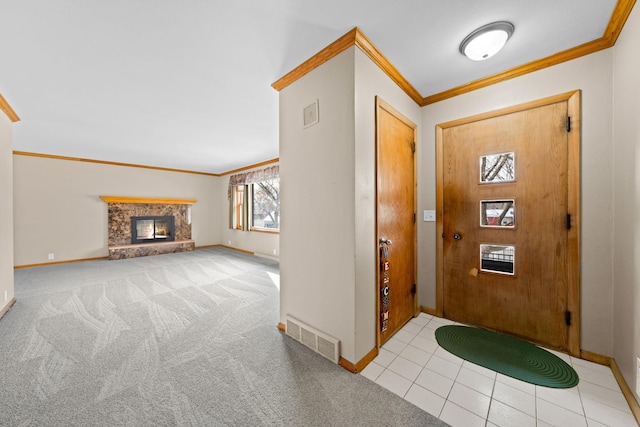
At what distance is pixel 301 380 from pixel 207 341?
984 millimetres

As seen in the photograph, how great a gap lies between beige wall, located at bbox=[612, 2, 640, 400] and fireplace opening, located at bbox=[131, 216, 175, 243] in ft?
25.2

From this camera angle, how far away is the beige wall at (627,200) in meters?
Result: 1.34

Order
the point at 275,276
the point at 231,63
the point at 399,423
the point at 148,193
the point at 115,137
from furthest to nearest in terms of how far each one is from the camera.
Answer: the point at 148,193 < the point at 275,276 < the point at 115,137 < the point at 231,63 < the point at 399,423

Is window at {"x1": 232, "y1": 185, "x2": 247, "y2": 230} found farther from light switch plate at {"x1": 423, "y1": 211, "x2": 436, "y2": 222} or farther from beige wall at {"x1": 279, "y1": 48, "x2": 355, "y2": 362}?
light switch plate at {"x1": 423, "y1": 211, "x2": 436, "y2": 222}

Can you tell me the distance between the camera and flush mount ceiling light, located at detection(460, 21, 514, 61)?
1538 millimetres

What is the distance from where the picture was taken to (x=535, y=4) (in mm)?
1381

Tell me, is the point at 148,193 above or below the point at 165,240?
above

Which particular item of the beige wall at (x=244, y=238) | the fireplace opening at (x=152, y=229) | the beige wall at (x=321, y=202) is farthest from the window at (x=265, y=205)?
the beige wall at (x=321, y=202)

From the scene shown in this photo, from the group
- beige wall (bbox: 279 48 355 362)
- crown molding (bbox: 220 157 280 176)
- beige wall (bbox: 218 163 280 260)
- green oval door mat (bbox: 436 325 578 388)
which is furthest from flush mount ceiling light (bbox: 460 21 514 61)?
beige wall (bbox: 218 163 280 260)

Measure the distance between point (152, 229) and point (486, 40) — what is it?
7324 mm

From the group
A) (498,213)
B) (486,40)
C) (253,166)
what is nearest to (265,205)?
(253,166)

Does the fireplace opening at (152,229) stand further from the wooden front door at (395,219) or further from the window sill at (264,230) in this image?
the wooden front door at (395,219)

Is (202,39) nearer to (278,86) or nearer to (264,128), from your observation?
(278,86)

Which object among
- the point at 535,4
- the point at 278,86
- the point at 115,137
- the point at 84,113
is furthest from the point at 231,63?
the point at 115,137
